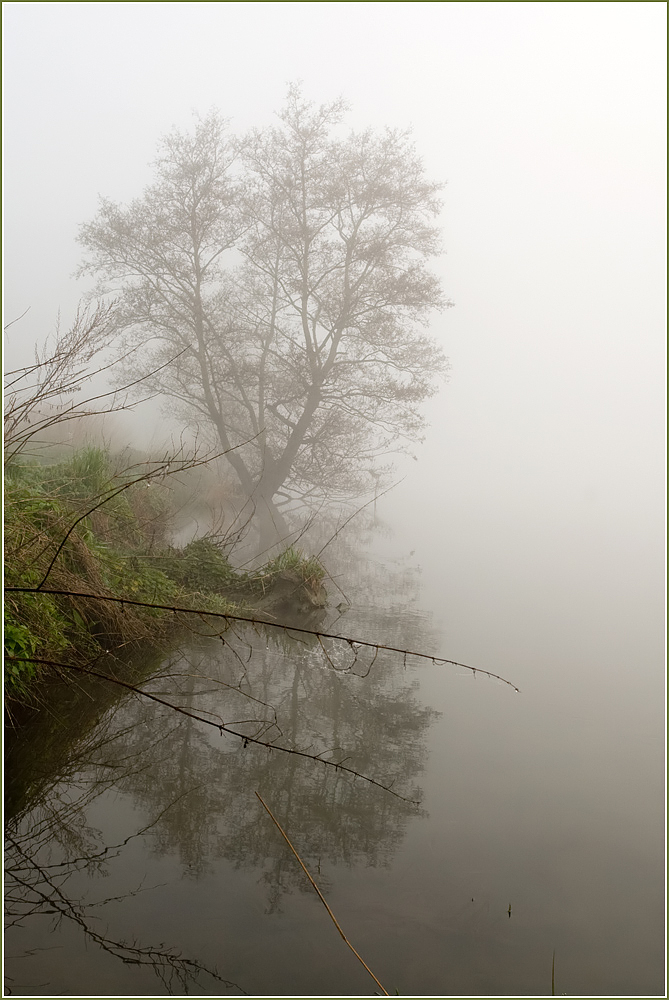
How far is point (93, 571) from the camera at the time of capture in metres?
4.84

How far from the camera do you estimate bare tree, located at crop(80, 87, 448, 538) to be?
13094mm

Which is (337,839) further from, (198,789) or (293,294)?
(293,294)

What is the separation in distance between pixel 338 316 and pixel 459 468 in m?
49.8

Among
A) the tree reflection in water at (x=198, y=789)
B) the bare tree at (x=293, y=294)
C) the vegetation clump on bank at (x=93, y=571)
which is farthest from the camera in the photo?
the bare tree at (x=293, y=294)

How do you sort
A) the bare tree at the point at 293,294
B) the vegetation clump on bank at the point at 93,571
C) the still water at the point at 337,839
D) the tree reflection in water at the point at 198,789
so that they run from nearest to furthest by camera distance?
the still water at the point at 337,839, the tree reflection in water at the point at 198,789, the vegetation clump on bank at the point at 93,571, the bare tree at the point at 293,294

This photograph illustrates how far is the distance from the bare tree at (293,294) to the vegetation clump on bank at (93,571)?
4.36 metres

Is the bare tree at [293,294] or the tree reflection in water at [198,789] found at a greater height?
the bare tree at [293,294]

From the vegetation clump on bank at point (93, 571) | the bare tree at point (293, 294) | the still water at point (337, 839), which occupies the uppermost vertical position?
the bare tree at point (293, 294)

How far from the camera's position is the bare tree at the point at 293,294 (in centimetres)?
1309

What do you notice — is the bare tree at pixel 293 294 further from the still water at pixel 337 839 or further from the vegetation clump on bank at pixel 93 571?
the still water at pixel 337 839

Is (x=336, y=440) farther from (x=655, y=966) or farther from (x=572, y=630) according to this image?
(x=655, y=966)

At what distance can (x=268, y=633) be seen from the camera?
22.3ft

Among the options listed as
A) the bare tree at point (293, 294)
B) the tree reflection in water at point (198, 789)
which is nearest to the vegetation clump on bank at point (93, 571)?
the tree reflection in water at point (198, 789)

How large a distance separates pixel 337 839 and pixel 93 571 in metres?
2.63
